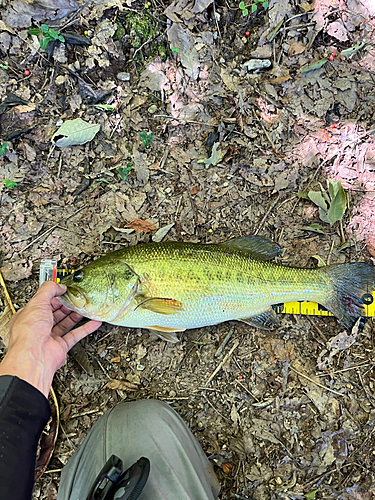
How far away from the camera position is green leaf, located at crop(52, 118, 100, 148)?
349 centimetres

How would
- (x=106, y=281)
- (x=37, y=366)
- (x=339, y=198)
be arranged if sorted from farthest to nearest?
(x=339, y=198) < (x=106, y=281) < (x=37, y=366)

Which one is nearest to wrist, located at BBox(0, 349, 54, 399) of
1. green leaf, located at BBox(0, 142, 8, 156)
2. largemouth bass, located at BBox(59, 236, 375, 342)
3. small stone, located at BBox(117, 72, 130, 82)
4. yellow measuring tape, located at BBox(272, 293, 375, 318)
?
largemouth bass, located at BBox(59, 236, 375, 342)

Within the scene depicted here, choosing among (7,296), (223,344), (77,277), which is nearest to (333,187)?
(223,344)

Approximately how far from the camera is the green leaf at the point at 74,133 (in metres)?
3.49

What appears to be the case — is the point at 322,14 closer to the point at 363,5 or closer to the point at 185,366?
the point at 363,5

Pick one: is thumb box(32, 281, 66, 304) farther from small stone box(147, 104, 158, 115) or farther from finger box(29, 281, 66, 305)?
small stone box(147, 104, 158, 115)

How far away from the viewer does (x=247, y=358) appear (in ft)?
11.3

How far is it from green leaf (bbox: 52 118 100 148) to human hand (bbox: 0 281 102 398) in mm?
1577

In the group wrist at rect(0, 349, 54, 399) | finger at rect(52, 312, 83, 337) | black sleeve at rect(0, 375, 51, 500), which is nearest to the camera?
black sleeve at rect(0, 375, 51, 500)

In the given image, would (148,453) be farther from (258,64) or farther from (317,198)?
(258,64)

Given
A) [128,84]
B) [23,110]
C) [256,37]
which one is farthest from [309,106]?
[23,110]

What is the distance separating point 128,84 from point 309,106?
6.49 ft

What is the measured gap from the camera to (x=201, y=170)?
3.58 meters

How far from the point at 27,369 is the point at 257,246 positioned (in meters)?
2.29
